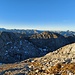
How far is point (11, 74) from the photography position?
131 feet

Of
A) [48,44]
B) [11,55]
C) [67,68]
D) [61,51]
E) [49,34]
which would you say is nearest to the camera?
[67,68]

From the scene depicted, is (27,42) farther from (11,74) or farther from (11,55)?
(11,74)

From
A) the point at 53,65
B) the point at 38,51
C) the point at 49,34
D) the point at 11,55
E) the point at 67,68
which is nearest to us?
the point at 67,68

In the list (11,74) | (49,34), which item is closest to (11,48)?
(49,34)

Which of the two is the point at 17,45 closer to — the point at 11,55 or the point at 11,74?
the point at 11,55

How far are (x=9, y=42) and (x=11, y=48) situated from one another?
7.62m

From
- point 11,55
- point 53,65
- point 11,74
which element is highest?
point 53,65

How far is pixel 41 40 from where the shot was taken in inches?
5556

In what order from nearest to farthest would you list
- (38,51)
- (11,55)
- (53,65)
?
(53,65) → (11,55) → (38,51)

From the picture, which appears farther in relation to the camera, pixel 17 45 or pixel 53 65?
pixel 17 45

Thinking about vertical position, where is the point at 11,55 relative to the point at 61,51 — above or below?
below

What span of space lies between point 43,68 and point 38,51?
8416 cm

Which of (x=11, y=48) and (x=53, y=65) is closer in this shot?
(x=53, y=65)

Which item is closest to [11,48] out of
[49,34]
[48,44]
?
[48,44]
